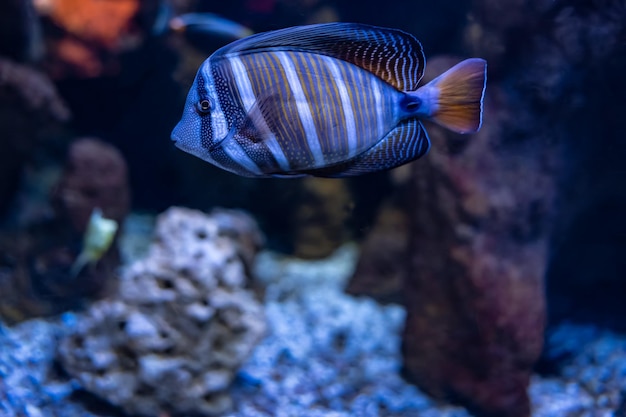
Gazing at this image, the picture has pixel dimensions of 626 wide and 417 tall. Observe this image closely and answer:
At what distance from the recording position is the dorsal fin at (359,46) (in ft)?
4.95

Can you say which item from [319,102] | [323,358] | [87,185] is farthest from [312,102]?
[87,185]

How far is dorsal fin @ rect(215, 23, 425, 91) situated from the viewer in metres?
1.51

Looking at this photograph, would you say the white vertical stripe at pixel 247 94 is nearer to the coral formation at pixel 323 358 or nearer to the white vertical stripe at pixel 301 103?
the white vertical stripe at pixel 301 103

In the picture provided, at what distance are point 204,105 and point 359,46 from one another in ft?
1.73

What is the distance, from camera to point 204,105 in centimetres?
149

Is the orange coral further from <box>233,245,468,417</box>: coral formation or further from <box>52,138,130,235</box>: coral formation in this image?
<box>233,245,468,417</box>: coral formation

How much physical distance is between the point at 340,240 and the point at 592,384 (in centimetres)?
259

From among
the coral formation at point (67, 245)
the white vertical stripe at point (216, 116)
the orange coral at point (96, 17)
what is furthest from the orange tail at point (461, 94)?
the orange coral at point (96, 17)

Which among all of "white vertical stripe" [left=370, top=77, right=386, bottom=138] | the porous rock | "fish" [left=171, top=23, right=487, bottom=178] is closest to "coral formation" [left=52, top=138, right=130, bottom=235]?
the porous rock

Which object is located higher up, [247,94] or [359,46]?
[359,46]

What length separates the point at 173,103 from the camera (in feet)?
15.6

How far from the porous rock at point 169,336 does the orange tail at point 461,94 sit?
7.21 feet

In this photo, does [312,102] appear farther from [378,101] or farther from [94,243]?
[94,243]

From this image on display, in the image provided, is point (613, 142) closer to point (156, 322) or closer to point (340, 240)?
point (340, 240)
